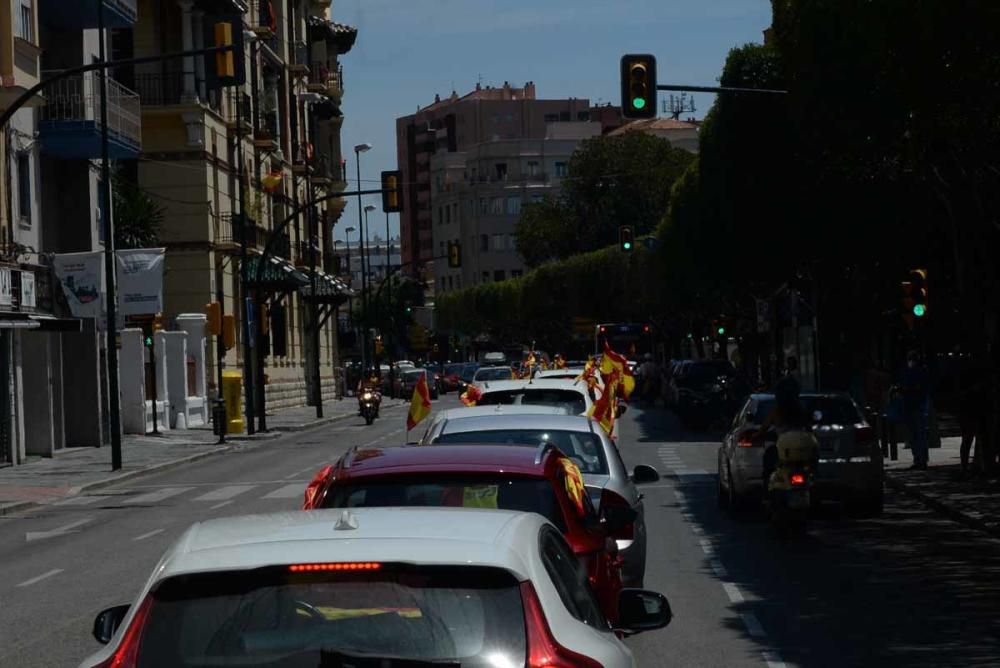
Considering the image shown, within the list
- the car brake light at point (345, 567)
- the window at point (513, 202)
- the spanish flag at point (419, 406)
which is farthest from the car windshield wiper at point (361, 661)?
the window at point (513, 202)

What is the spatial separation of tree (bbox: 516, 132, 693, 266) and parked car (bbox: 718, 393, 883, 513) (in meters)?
104

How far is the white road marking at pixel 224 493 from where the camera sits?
2822 cm

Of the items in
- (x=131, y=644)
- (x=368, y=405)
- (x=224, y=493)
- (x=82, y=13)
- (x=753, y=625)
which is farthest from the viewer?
(x=368, y=405)

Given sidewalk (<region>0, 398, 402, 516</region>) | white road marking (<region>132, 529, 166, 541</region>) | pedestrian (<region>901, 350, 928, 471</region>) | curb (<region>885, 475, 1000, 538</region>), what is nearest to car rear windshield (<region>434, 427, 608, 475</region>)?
curb (<region>885, 475, 1000, 538</region>)

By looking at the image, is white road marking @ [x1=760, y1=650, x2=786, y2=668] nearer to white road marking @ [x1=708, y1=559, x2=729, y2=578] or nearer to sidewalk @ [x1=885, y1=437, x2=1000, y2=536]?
white road marking @ [x1=708, y1=559, x2=729, y2=578]

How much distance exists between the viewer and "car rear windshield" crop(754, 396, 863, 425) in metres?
21.7

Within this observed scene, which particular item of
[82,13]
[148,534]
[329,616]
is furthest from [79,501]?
[329,616]

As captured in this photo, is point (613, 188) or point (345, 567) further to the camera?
point (613, 188)

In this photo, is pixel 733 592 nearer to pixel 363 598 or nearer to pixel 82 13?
pixel 363 598

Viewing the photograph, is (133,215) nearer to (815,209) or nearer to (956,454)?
(815,209)

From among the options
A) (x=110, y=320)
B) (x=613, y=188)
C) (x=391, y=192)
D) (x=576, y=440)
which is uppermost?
(x=613, y=188)

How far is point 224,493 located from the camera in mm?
29281

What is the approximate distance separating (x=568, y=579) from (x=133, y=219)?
46.0 m

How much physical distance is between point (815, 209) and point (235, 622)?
143 ft
